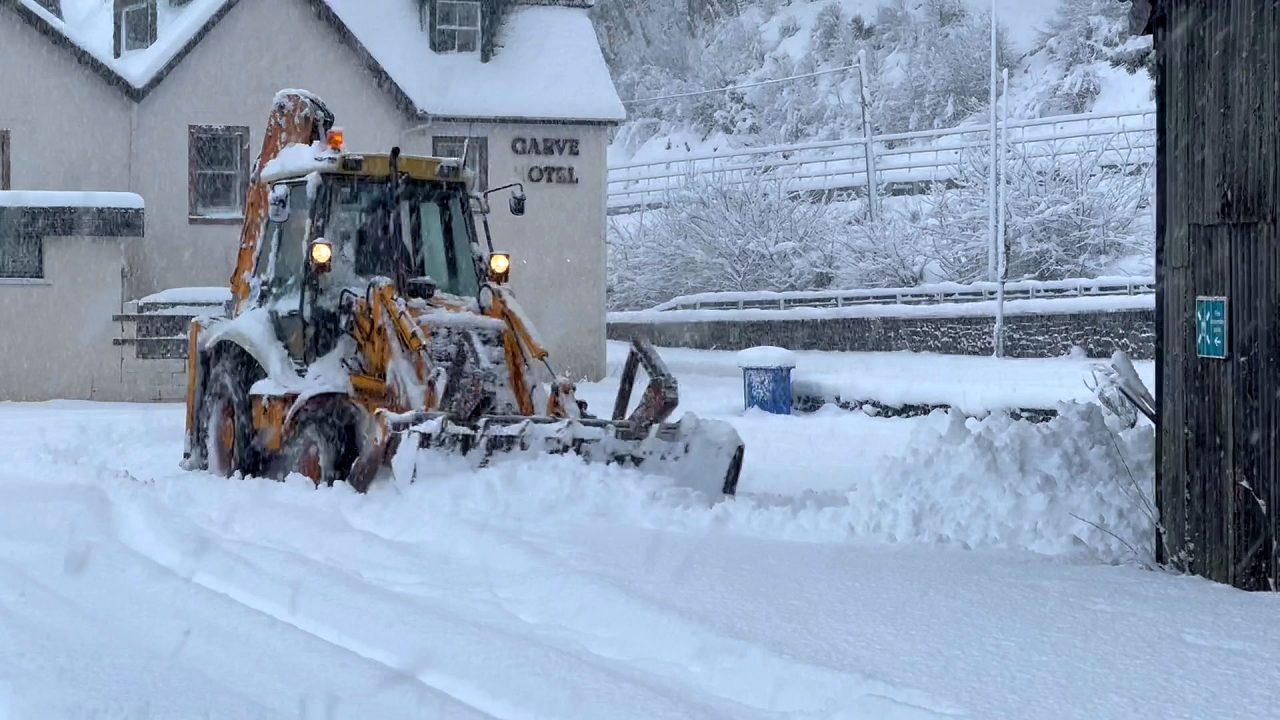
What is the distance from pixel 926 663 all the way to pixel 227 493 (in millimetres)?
6651

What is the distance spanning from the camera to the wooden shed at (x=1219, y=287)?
8.38 metres

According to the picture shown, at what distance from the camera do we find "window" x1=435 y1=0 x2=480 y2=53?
30734 mm

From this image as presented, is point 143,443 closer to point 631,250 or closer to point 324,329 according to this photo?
point 324,329

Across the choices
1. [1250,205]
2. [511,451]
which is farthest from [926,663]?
[511,451]

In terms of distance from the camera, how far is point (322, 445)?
12352mm

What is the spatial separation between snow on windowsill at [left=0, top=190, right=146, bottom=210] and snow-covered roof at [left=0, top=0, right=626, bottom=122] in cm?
281

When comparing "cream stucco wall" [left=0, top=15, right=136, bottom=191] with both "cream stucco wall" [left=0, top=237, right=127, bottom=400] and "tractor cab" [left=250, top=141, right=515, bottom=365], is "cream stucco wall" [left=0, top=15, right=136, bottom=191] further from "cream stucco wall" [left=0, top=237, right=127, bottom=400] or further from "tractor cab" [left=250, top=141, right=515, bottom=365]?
"tractor cab" [left=250, top=141, right=515, bottom=365]

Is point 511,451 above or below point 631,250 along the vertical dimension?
below

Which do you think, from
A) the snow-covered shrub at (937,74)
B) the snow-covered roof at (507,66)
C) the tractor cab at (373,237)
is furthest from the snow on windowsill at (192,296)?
the snow-covered shrub at (937,74)

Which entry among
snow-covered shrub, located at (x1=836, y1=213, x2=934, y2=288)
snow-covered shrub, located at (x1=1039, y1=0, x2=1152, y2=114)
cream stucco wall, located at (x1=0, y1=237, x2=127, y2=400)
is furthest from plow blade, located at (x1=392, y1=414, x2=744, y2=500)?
snow-covered shrub, located at (x1=1039, y1=0, x2=1152, y2=114)

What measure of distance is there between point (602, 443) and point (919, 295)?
26.8 metres

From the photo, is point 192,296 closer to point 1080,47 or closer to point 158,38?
point 158,38

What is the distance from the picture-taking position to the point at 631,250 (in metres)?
46.8

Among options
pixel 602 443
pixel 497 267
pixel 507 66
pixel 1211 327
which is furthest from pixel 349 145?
pixel 1211 327
